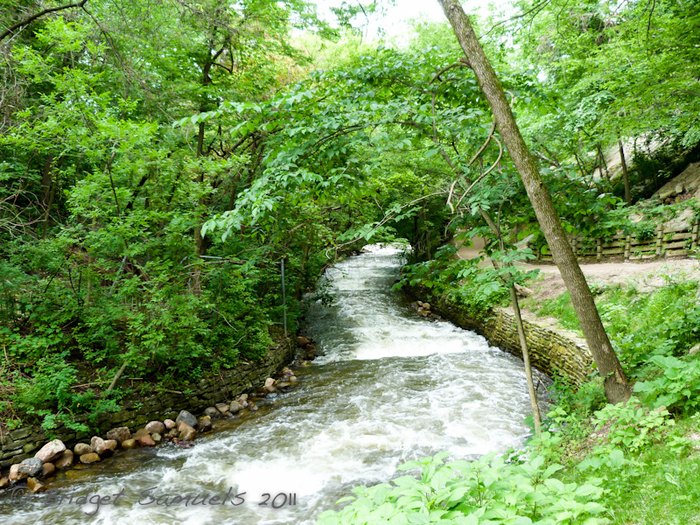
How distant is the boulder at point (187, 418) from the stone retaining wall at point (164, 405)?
18cm

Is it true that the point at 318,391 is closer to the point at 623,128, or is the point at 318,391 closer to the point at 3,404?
the point at 3,404

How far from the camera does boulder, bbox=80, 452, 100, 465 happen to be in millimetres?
5668

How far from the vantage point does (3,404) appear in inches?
216

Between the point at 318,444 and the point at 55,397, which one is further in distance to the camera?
the point at 318,444

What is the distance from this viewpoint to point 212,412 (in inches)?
288

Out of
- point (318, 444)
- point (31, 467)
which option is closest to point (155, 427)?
point (31, 467)

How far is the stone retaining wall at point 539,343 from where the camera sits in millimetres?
7496

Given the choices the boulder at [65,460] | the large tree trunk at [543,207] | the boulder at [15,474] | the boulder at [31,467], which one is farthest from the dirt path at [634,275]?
the boulder at [15,474]

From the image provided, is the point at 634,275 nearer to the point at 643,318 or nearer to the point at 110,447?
the point at 643,318

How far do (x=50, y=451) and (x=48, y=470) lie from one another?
25 centimetres

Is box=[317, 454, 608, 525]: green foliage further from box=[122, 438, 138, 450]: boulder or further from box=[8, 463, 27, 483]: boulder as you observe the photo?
box=[122, 438, 138, 450]: boulder

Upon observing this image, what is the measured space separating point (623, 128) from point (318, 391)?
9.45 metres

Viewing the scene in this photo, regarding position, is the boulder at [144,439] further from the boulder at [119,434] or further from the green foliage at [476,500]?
the green foliage at [476,500]

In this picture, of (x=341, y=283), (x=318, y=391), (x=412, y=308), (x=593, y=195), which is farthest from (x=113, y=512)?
(x=341, y=283)
